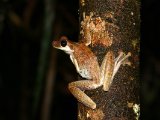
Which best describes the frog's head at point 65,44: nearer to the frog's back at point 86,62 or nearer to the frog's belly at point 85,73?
the frog's back at point 86,62

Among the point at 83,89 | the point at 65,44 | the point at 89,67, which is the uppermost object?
the point at 65,44

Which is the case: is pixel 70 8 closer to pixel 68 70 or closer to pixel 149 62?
pixel 68 70

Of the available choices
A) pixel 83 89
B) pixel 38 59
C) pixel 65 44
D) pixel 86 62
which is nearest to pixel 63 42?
pixel 65 44

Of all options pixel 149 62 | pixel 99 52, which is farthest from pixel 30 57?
pixel 99 52

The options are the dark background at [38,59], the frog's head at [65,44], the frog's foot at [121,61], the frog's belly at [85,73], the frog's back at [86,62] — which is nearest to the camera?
the frog's foot at [121,61]

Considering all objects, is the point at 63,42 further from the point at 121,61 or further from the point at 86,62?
the point at 121,61

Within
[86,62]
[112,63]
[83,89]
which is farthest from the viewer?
[86,62]

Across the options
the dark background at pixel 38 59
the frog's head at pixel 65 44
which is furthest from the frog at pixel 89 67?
the dark background at pixel 38 59
